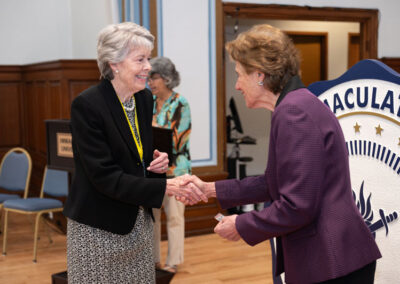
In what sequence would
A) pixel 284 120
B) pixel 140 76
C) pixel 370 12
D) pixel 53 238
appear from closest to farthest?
pixel 284 120 → pixel 140 76 → pixel 53 238 → pixel 370 12

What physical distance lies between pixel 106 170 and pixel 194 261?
2868 millimetres

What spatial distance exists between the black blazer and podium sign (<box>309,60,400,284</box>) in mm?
1067

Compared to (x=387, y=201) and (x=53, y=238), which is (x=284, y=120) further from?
(x=53, y=238)

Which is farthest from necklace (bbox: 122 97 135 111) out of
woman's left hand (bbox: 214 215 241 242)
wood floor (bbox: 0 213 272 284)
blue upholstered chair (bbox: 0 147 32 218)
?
blue upholstered chair (bbox: 0 147 32 218)

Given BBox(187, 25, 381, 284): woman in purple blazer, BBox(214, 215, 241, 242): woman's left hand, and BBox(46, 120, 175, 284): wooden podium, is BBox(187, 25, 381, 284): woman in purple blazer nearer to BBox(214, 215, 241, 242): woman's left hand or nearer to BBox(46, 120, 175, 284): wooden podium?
BBox(214, 215, 241, 242): woman's left hand

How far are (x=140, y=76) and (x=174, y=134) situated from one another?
202 centimetres

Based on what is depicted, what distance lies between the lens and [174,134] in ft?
14.2

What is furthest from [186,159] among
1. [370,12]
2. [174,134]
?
[370,12]

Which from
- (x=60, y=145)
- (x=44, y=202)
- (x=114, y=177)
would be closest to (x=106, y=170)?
(x=114, y=177)

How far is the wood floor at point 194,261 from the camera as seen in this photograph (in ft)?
14.4

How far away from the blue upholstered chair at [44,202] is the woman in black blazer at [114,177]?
2.80 metres

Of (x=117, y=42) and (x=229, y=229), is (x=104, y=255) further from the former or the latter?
(x=117, y=42)

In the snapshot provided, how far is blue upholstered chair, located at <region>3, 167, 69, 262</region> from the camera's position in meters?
5.00

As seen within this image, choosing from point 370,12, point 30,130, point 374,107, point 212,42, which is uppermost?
point 370,12
